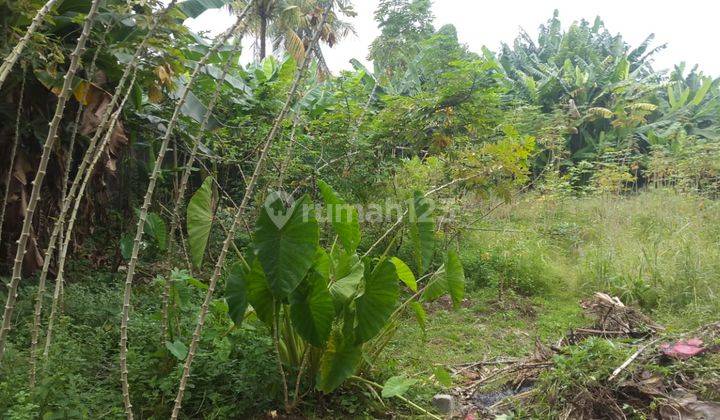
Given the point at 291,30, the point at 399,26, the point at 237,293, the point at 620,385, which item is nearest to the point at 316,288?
the point at 237,293

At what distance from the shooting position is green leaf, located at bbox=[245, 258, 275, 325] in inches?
82.8

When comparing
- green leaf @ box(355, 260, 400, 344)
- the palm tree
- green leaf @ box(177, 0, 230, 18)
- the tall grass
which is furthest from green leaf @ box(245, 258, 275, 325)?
the palm tree

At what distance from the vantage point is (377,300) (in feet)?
7.09

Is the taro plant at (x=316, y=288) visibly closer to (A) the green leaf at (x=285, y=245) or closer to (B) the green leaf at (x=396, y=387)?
(A) the green leaf at (x=285, y=245)

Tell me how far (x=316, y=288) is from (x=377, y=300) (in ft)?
0.90

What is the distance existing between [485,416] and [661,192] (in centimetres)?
659

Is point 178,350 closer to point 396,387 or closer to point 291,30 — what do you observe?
point 396,387

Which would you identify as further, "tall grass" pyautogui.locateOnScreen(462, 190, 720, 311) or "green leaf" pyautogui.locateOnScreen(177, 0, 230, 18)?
"tall grass" pyautogui.locateOnScreen(462, 190, 720, 311)

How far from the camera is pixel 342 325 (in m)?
2.38

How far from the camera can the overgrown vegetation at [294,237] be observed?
6.76 feet

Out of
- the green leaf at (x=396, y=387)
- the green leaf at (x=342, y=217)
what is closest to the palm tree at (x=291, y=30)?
the green leaf at (x=342, y=217)

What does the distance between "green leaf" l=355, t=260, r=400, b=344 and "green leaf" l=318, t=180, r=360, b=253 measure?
302 mm

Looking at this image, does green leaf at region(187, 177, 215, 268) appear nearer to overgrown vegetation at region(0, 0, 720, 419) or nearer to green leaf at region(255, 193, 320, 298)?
overgrown vegetation at region(0, 0, 720, 419)

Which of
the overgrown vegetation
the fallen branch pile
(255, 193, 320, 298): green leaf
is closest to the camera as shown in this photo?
(255, 193, 320, 298): green leaf
